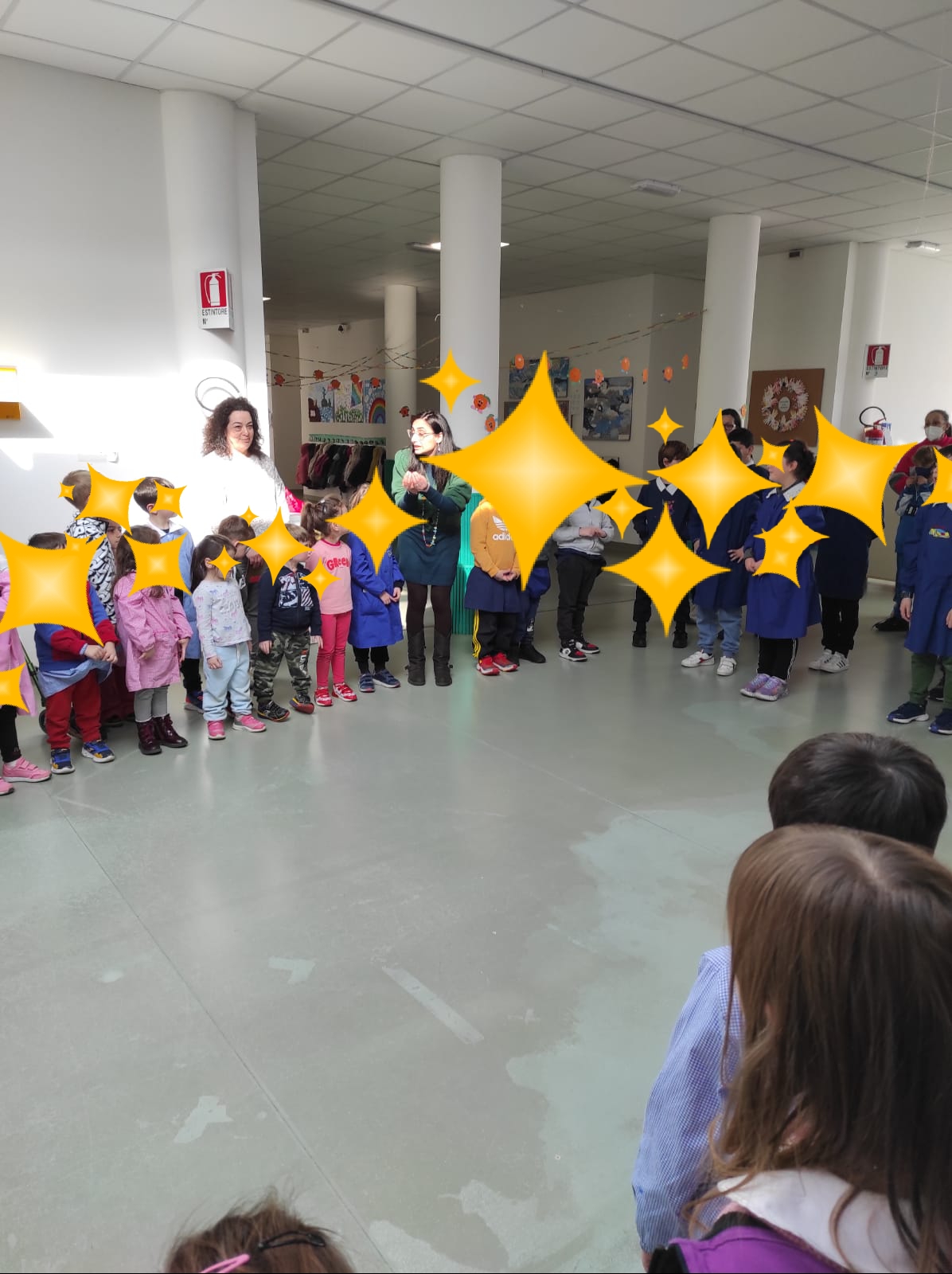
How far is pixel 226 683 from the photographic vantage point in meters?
4.23

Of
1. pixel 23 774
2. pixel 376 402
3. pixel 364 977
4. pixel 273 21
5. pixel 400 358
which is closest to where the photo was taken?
pixel 364 977

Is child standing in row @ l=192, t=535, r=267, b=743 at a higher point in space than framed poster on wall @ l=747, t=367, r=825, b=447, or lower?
lower

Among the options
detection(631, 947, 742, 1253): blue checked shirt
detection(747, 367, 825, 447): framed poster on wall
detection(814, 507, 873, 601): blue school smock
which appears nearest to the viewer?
detection(631, 947, 742, 1253): blue checked shirt

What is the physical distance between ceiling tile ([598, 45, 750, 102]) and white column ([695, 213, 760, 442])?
2814mm

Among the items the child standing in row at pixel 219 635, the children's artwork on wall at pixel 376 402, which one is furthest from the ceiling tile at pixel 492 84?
the children's artwork on wall at pixel 376 402

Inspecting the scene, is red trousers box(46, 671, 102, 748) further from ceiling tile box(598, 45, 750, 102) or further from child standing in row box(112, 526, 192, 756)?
ceiling tile box(598, 45, 750, 102)

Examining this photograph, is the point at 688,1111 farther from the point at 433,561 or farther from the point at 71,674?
the point at 433,561

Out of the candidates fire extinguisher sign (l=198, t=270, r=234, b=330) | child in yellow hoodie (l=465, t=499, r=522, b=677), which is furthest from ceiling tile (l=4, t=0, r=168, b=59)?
child in yellow hoodie (l=465, t=499, r=522, b=677)

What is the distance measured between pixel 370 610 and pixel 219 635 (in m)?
0.98

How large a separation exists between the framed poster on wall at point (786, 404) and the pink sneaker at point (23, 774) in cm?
767

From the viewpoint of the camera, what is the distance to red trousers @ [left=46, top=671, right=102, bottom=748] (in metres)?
3.70

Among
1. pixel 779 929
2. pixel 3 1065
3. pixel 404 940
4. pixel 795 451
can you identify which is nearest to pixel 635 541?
pixel 795 451

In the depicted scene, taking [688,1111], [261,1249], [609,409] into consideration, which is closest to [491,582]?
[688,1111]

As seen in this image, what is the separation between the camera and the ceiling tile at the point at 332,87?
458 cm
